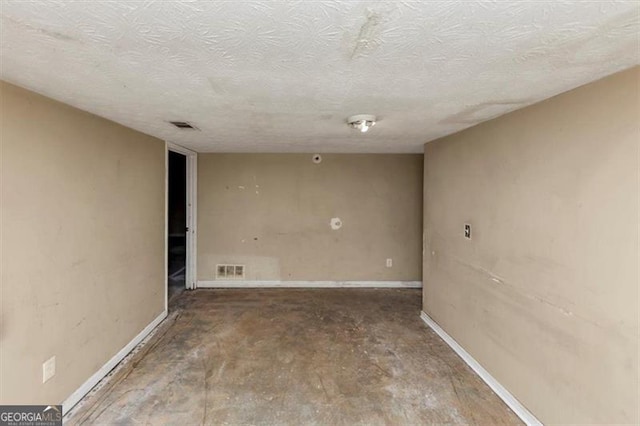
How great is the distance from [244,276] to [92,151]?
9.19 feet

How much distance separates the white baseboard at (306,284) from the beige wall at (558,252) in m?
1.91

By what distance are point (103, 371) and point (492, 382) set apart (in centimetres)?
294

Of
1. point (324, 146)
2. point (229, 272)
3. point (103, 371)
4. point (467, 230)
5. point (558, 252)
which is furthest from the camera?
point (229, 272)

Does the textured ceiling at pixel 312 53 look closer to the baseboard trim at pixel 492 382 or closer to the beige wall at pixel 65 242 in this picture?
the beige wall at pixel 65 242

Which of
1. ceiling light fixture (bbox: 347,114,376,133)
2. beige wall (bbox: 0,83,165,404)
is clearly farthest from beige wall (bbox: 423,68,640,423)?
beige wall (bbox: 0,83,165,404)

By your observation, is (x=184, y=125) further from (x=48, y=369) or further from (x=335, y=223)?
(x=335, y=223)

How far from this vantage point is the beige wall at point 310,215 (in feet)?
14.9

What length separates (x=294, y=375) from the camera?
7.94 feet

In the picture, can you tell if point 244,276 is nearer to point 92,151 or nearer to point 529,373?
point 92,151

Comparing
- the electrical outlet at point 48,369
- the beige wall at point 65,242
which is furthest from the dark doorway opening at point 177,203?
the electrical outlet at point 48,369

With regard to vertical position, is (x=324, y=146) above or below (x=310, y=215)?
above

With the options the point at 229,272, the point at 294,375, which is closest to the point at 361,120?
the point at 294,375

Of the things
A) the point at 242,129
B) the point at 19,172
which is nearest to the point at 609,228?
the point at 242,129

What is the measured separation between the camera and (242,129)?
8.94ft
